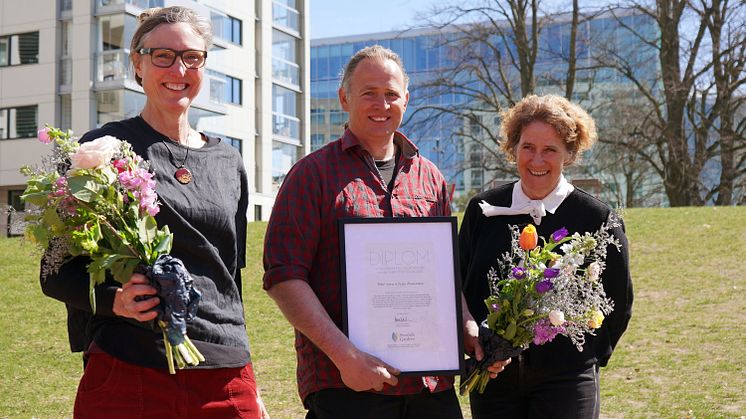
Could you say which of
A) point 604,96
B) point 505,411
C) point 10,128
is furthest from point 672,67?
point 505,411

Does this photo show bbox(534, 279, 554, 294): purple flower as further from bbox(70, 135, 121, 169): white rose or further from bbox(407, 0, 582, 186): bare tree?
bbox(407, 0, 582, 186): bare tree

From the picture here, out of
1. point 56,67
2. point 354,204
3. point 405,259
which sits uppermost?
point 56,67

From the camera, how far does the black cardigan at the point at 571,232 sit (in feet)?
14.5

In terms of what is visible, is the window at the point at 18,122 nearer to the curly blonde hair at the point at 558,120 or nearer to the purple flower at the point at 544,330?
the curly blonde hair at the point at 558,120

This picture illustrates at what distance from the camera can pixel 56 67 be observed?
3525 cm

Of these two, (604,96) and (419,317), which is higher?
(604,96)

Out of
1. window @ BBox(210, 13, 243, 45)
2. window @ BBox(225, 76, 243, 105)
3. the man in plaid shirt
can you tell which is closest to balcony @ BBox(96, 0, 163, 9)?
window @ BBox(210, 13, 243, 45)

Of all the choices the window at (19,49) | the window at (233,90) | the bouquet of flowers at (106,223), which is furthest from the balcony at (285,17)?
the bouquet of flowers at (106,223)

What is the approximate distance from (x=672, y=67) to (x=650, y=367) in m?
23.2

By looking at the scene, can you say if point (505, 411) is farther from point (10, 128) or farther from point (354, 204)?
point (10, 128)

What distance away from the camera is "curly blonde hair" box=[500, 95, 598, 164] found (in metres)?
4.54

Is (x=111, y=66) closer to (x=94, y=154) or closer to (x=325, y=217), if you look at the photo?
(x=325, y=217)

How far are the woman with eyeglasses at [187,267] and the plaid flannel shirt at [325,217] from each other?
20cm

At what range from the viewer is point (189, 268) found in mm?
3342
